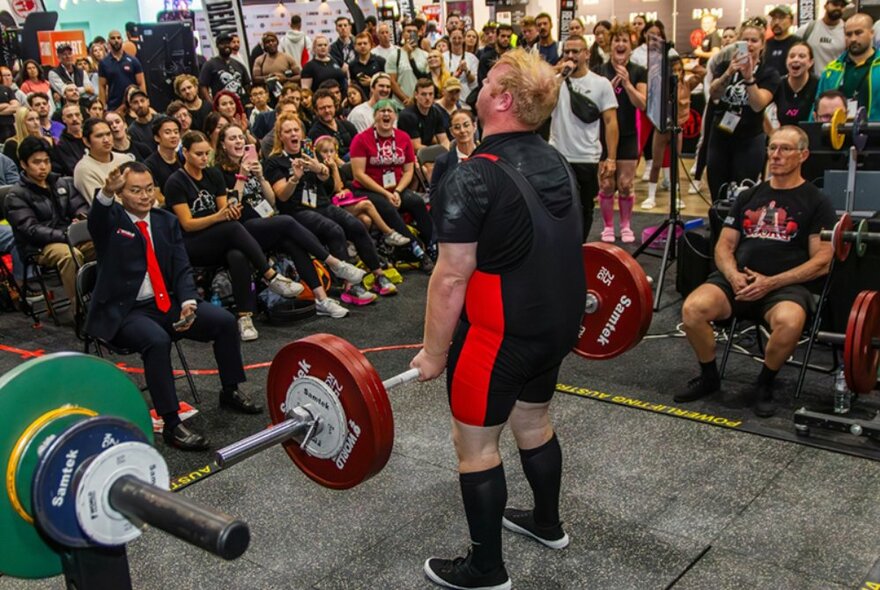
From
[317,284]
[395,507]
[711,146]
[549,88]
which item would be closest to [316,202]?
[317,284]

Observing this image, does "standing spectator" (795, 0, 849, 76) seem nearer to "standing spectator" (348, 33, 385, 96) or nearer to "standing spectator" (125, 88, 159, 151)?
"standing spectator" (348, 33, 385, 96)

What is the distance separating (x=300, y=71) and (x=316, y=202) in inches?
166

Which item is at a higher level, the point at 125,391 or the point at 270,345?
the point at 125,391

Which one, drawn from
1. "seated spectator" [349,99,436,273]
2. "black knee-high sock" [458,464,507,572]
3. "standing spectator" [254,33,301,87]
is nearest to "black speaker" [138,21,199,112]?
"standing spectator" [254,33,301,87]

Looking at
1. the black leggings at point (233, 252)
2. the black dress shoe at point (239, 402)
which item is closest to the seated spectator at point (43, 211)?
the black leggings at point (233, 252)

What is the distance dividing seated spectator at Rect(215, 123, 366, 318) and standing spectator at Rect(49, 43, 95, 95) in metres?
5.86

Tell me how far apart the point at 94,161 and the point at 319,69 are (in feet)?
12.7

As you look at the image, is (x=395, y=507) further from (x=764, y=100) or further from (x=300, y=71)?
(x=300, y=71)

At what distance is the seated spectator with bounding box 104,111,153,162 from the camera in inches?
247

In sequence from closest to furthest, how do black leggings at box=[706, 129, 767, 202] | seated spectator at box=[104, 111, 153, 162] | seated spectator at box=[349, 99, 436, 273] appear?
1. black leggings at box=[706, 129, 767, 202]
2. seated spectator at box=[104, 111, 153, 162]
3. seated spectator at box=[349, 99, 436, 273]

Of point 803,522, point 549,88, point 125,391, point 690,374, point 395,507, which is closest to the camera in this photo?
point 125,391

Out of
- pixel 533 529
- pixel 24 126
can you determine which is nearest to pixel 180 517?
pixel 533 529

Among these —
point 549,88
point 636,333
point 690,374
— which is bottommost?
point 690,374

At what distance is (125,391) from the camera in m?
1.57
